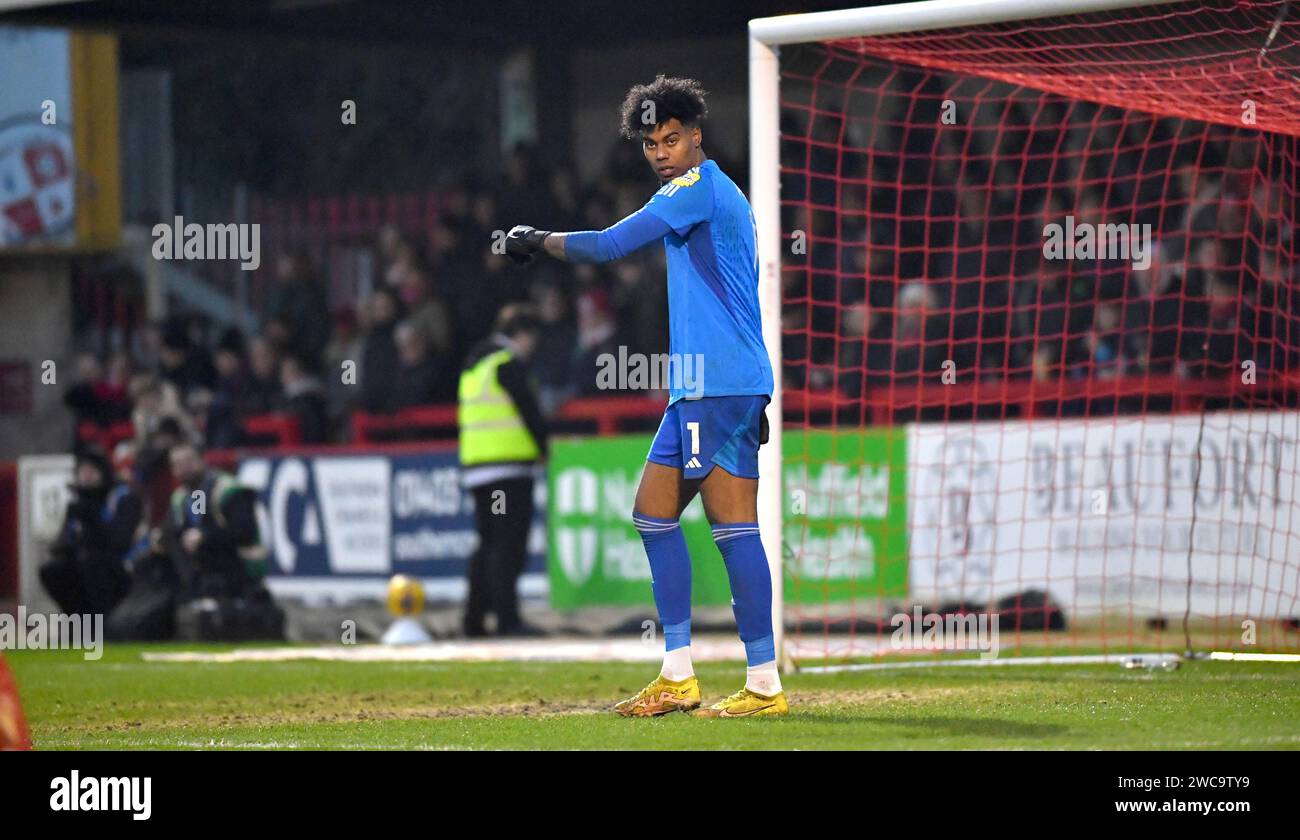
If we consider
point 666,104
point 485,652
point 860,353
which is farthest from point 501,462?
point 666,104

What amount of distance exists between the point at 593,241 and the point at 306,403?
9499 millimetres

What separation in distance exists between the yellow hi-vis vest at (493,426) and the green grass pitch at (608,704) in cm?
274

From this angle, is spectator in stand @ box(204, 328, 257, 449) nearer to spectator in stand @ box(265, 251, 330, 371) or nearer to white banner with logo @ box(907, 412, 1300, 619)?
spectator in stand @ box(265, 251, 330, 371)

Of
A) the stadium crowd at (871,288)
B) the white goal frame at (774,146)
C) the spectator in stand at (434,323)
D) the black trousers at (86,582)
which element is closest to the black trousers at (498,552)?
the stadium crowd at (871,288)

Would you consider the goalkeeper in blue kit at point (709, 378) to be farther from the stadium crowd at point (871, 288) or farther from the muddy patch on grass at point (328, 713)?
the stadium crowd at point (871, 288)

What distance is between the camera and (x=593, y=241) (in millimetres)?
6215

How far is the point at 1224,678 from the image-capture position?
25.6 feet

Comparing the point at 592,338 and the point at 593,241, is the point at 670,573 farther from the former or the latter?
the point at 592,338

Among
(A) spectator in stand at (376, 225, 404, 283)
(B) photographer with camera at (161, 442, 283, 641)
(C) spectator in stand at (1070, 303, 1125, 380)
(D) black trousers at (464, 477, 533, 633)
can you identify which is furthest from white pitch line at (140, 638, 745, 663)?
(A) spectator in stand at (376, 225, 404, 283)

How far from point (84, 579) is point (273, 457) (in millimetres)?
1704

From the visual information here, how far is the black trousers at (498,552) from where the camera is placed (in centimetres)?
1253

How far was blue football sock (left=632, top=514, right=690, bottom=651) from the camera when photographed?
6496 millimetres
